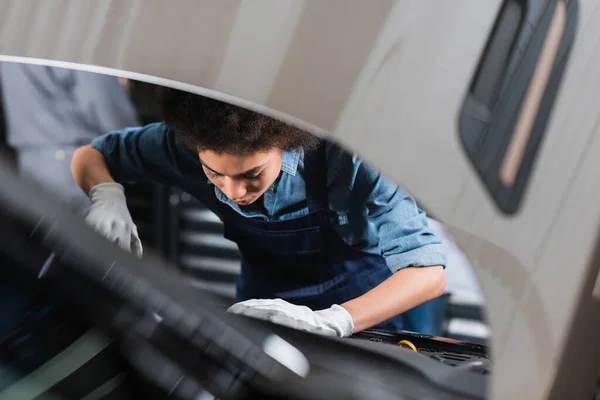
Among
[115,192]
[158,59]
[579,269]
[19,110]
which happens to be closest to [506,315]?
[579,269]

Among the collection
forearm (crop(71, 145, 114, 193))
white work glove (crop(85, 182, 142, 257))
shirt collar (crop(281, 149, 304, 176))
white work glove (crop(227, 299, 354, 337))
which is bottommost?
white work glove (crop(227, 299, 354, 337))

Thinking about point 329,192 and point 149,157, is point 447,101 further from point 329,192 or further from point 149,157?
point 149,157

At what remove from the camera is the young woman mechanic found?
825mm

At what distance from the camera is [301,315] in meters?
0.91

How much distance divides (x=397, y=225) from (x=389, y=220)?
0.01 metres

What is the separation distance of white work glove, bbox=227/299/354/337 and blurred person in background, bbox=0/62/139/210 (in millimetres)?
267

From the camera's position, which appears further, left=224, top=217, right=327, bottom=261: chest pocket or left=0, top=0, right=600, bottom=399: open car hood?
left=224, top=217, right=327, bottom=261: chest pocket

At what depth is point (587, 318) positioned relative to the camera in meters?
0.71

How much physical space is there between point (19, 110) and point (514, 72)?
2.40 ft

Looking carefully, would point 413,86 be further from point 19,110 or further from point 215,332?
point 19,110

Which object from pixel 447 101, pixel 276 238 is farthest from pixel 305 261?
pixel 447 101

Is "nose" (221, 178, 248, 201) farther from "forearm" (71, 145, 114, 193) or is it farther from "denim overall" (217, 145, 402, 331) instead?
"forearm" (71, 145, 114, 193)

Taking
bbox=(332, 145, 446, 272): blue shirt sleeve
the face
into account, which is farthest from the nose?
bbox=(332, 145, 446, 272): blue shirt sleeve

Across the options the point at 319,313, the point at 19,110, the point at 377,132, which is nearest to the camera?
the point at 377,132
